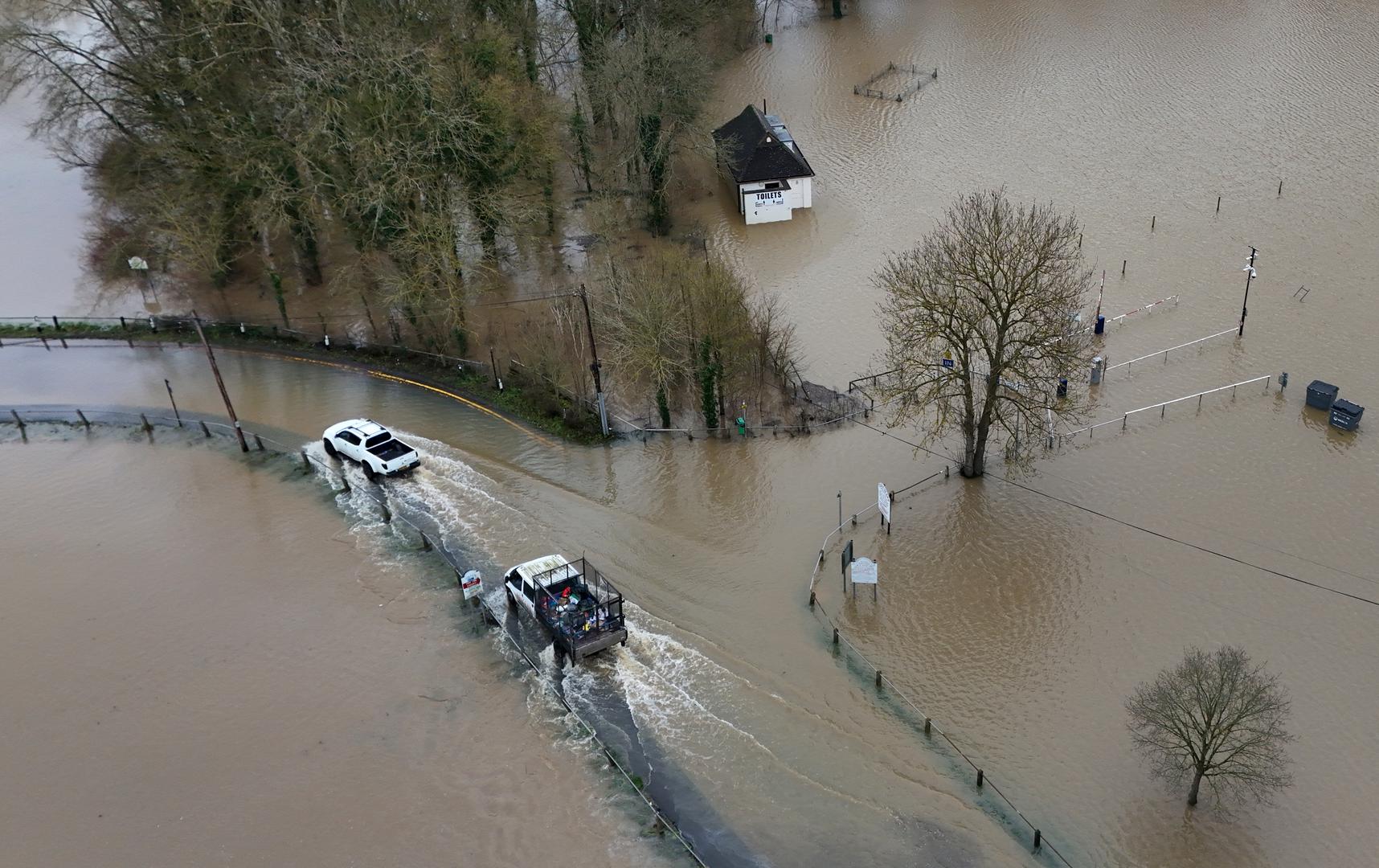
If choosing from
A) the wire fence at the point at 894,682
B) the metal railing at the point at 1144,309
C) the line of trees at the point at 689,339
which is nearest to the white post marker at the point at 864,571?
the wire fence at the point at 894,682

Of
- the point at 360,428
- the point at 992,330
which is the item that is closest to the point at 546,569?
the point at 360,428

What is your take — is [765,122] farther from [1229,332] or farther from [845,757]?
[845,757]

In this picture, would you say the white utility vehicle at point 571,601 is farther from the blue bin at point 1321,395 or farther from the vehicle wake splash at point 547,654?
the blue bin at point 1321,395

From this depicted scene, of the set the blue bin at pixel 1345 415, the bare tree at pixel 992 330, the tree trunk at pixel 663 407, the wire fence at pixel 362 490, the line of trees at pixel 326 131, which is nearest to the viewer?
the wire fence at pixel 362 490

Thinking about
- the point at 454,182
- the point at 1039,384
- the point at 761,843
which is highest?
the point at 454,182

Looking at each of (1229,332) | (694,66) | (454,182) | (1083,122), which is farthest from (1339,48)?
(454,182)

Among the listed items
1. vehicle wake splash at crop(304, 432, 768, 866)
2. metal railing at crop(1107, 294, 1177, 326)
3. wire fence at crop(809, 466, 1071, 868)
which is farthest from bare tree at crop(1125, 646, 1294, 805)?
metal railing at crop(1107, 294, 1177, 326)

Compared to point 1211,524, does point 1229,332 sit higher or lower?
higher
